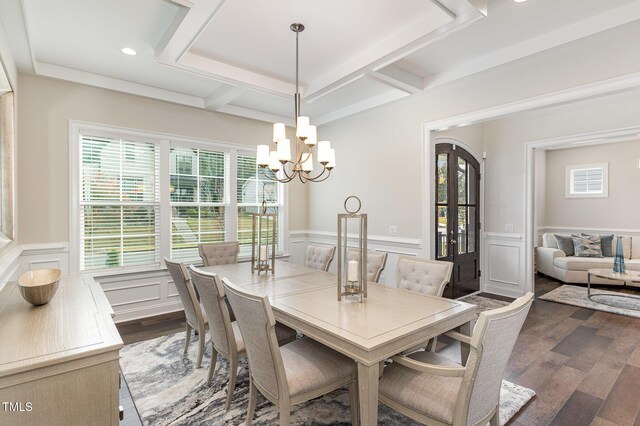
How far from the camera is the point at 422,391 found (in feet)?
5.44

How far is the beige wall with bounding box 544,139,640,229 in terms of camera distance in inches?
251

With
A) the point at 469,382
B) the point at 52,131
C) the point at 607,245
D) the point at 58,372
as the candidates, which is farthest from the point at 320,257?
the point at 607,245

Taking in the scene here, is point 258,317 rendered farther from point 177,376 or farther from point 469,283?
point 469,283

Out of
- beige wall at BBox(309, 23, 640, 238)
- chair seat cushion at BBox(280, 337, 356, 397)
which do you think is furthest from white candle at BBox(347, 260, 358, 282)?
beige wall at BBox(309, 23, 640, 238)

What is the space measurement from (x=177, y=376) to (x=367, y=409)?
72.3 inches

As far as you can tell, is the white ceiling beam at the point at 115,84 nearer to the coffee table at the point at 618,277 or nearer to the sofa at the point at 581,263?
the coffee table at the point at 618,277

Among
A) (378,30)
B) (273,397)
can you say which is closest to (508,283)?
(378,30)

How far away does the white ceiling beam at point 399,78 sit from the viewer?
338 cm

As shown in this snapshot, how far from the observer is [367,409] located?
157 cm

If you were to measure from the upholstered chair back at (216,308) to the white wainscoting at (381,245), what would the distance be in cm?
237

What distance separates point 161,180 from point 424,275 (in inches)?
135

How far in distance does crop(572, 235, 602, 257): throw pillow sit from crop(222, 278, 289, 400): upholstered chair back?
6805 mm

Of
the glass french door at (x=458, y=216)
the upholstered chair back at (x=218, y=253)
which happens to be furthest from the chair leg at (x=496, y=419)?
the upholstered chair back at (x=218, y=253)

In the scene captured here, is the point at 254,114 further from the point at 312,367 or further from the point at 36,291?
the point at 312,367
